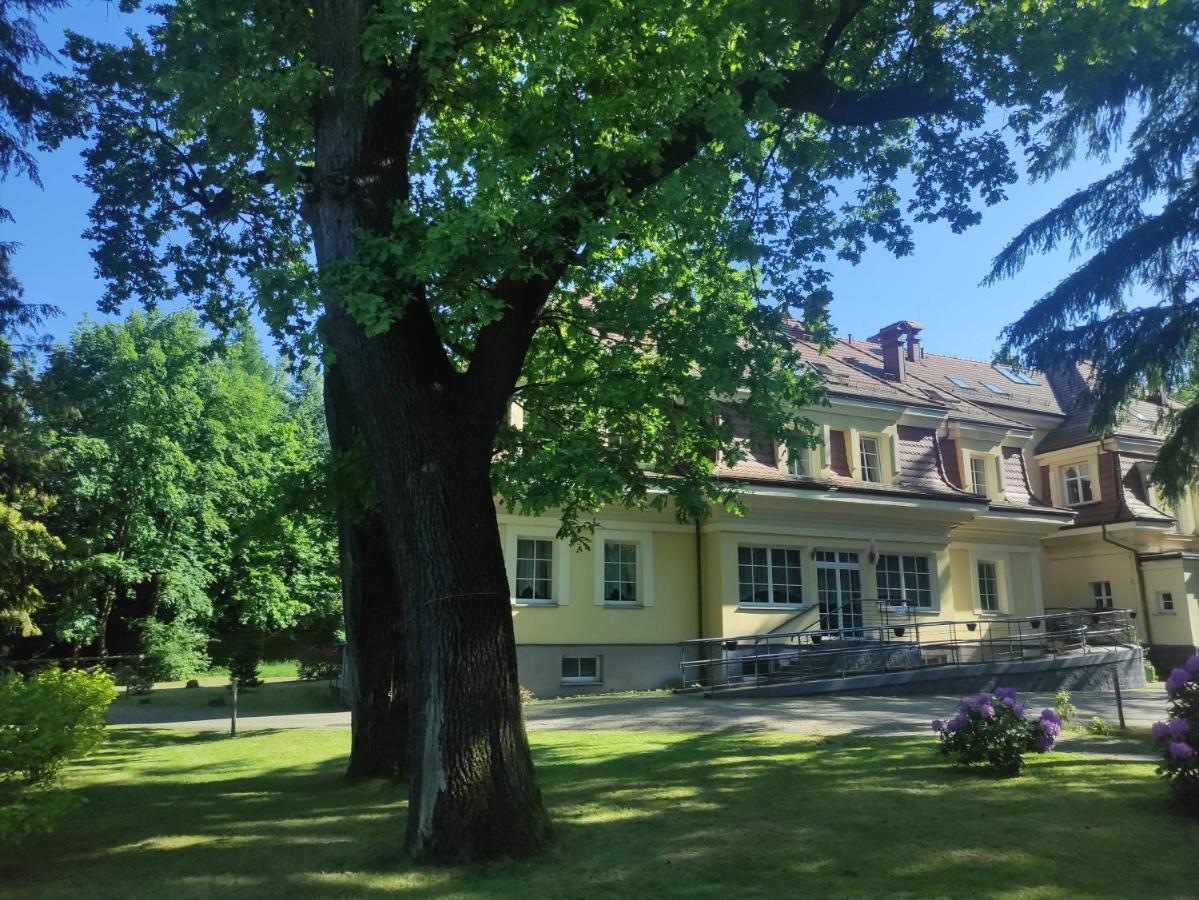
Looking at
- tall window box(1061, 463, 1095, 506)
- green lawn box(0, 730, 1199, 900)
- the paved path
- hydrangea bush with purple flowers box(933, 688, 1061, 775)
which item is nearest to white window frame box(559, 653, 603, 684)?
the paved path

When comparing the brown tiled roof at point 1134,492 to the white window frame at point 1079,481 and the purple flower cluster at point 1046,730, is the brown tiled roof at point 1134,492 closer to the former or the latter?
the white window frame at point 1079,481

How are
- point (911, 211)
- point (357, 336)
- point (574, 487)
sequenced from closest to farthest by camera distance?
point (357, 336) < point (574, 487) < point (911, 211)

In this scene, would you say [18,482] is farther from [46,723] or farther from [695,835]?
[695,835]

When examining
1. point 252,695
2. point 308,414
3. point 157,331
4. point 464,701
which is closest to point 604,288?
point 464,701

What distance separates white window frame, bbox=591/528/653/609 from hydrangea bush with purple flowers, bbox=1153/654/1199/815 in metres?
14.0

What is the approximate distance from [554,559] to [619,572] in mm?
1791

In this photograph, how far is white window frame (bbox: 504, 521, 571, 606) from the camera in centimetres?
1905

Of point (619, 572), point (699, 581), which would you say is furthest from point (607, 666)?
point (699, 581)

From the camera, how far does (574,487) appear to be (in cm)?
895

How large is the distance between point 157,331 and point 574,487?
29.7m

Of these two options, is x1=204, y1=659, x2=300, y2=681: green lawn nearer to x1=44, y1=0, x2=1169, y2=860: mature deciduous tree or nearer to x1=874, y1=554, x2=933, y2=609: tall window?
x1=874, y1=554, x2=933, y2=609: tall window

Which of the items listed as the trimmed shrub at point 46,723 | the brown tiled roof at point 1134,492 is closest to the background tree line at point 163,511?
the trimmed shrub at point 46,723

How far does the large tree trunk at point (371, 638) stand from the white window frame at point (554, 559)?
9.41m

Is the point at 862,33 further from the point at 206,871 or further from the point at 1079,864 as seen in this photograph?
the point at 206,871
